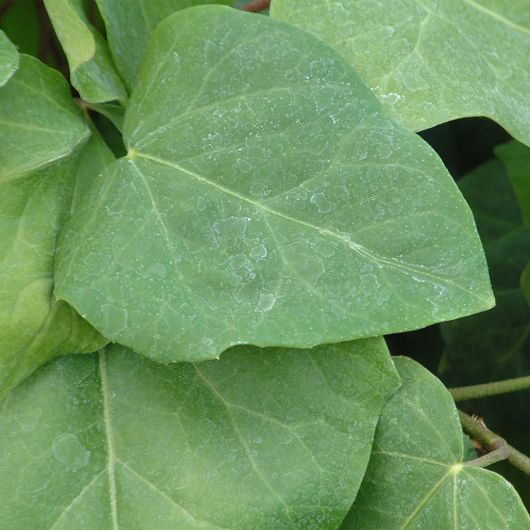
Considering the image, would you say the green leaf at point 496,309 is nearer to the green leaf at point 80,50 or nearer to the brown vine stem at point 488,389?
the brown vine stem at point 488,389

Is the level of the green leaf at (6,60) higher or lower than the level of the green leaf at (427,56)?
higher

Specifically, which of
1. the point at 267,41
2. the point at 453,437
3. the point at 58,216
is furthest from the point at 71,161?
the point at 453,437

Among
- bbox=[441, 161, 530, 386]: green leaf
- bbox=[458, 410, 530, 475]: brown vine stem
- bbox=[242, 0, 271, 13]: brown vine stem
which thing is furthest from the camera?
bbox=[441, 161, 530, 386]: green leaf

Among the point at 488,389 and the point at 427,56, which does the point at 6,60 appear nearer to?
the point at 427,56

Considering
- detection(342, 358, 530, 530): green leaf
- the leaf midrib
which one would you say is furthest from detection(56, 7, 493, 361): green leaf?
detection(342, 358, 530, 530): green leaf

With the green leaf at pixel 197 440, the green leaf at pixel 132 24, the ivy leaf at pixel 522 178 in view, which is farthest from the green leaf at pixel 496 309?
the green leaf at pixel 132 24

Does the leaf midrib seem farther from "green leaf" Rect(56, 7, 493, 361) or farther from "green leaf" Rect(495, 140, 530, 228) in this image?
"green leaf" Rect(495, 140, 530, 228)

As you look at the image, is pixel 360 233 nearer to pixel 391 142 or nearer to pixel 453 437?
→ pixel 391 142
